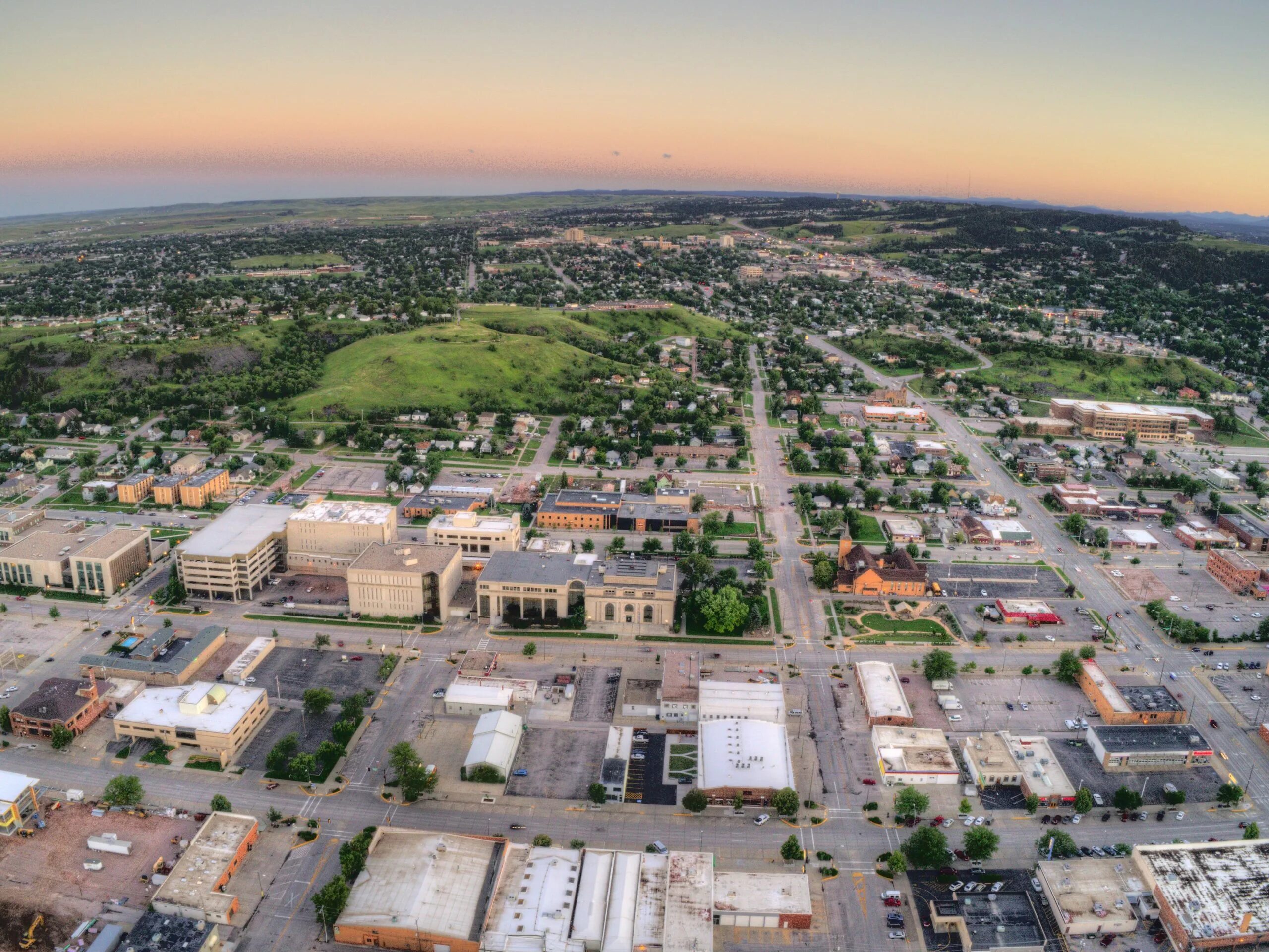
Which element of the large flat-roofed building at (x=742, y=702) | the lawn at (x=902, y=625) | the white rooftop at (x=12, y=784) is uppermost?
the white rooftop at (x=12, y=784)

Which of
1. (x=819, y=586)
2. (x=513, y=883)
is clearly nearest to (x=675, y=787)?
(x=513, y=883)

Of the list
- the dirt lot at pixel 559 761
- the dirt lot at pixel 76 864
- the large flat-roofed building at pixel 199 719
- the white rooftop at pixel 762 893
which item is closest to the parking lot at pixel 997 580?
the dirt lot at pixel 559 761

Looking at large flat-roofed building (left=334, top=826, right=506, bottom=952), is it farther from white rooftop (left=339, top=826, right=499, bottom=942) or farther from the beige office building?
the beige office building

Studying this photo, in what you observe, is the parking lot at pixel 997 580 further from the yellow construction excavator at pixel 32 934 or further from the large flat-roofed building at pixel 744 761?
the yellow construction excavator at pixel 32 934

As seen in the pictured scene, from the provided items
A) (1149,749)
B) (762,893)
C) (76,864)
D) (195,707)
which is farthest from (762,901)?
(195,707)

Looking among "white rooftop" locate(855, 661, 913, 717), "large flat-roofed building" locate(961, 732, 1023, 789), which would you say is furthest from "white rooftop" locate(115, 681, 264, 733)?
"large flat-roofed building" locate(961, 732, 1023, 789)

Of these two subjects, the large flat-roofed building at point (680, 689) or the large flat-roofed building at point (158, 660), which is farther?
the large flat-roofed building at point (158, 660)

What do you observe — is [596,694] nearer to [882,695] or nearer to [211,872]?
[882,695]
